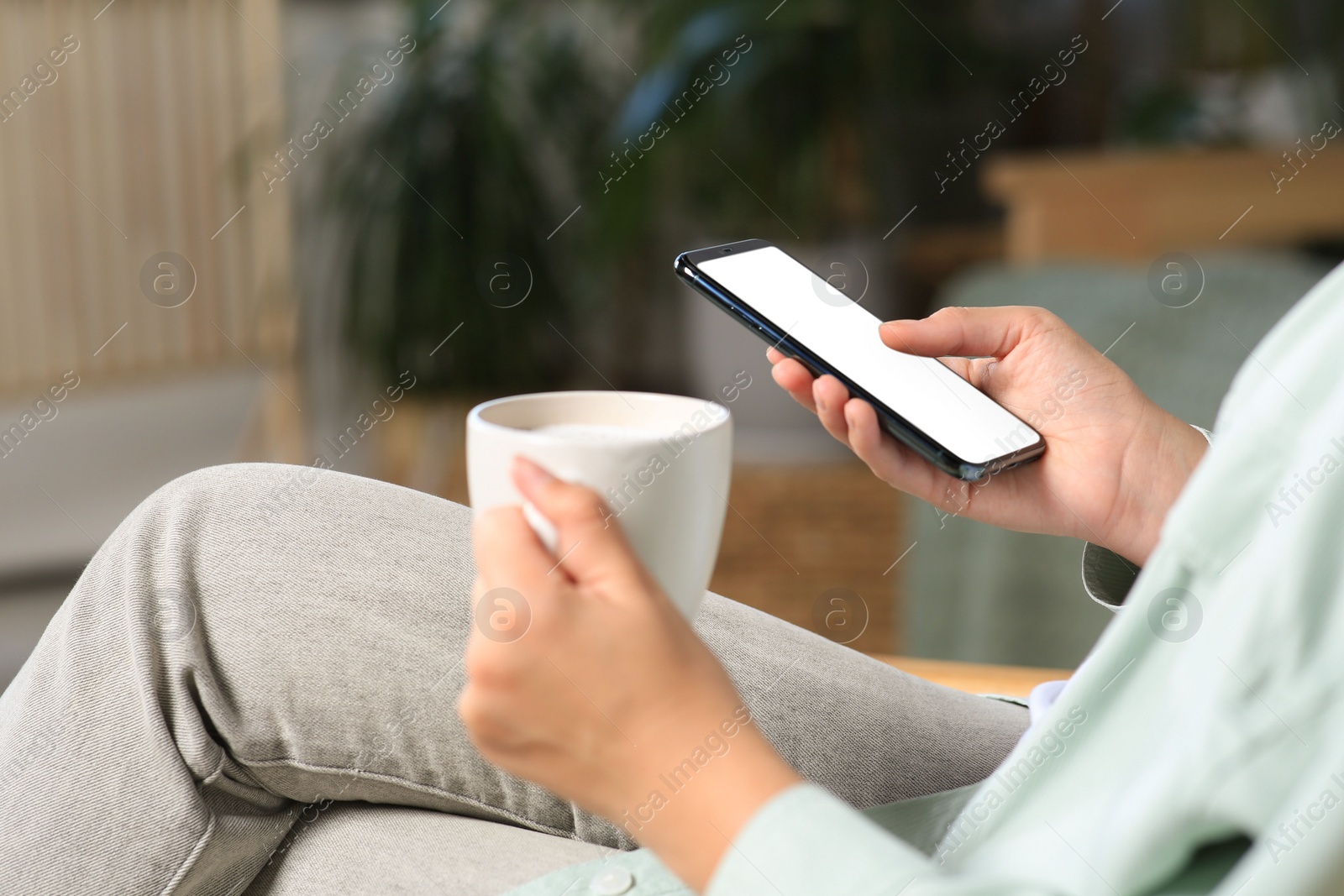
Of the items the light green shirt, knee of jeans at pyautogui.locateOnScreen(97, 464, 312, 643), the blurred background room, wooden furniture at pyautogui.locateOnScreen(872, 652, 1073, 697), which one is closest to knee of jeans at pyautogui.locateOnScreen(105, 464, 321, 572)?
knee of jeans at pyautogui.locateOnScreen(97, 464, 312, 643)

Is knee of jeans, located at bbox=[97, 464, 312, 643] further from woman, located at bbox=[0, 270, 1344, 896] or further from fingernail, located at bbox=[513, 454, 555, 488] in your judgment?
fingernail, located at bbox=[513, 454, 555, 488]

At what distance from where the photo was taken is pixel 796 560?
6.53 feet

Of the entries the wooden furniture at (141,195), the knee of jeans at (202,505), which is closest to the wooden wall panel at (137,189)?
the wooden furniture at (141,195)

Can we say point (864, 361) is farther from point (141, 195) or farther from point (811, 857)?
point (141, 195)

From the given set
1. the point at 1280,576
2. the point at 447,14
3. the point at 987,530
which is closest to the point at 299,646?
the point at 1280,576

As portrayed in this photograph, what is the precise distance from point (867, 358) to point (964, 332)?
0.22ft

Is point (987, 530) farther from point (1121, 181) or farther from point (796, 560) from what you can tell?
point (1121, 181)

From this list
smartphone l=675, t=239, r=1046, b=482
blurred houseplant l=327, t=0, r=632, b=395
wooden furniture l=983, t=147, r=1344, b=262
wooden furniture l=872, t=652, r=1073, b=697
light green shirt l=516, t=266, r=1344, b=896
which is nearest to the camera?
light green shirt l=516, t=266, r=1344, b=896

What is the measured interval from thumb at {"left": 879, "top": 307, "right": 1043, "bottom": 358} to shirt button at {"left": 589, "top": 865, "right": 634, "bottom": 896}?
264mm

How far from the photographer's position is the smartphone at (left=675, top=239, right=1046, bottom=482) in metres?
0.52

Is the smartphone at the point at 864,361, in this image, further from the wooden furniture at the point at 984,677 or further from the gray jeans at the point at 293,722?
the wooden furniture at the point at 984,677

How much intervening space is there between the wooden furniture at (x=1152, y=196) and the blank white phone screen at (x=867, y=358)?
4.47ft

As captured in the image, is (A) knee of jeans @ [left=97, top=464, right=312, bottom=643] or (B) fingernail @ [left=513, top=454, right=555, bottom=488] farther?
(A) knee of jeans @ [left=97, top=464, right=312, bottom=643]

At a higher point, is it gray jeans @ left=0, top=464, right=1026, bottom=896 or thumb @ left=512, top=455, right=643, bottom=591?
thumb @ left=512, top=455, right=643, bottom=591
